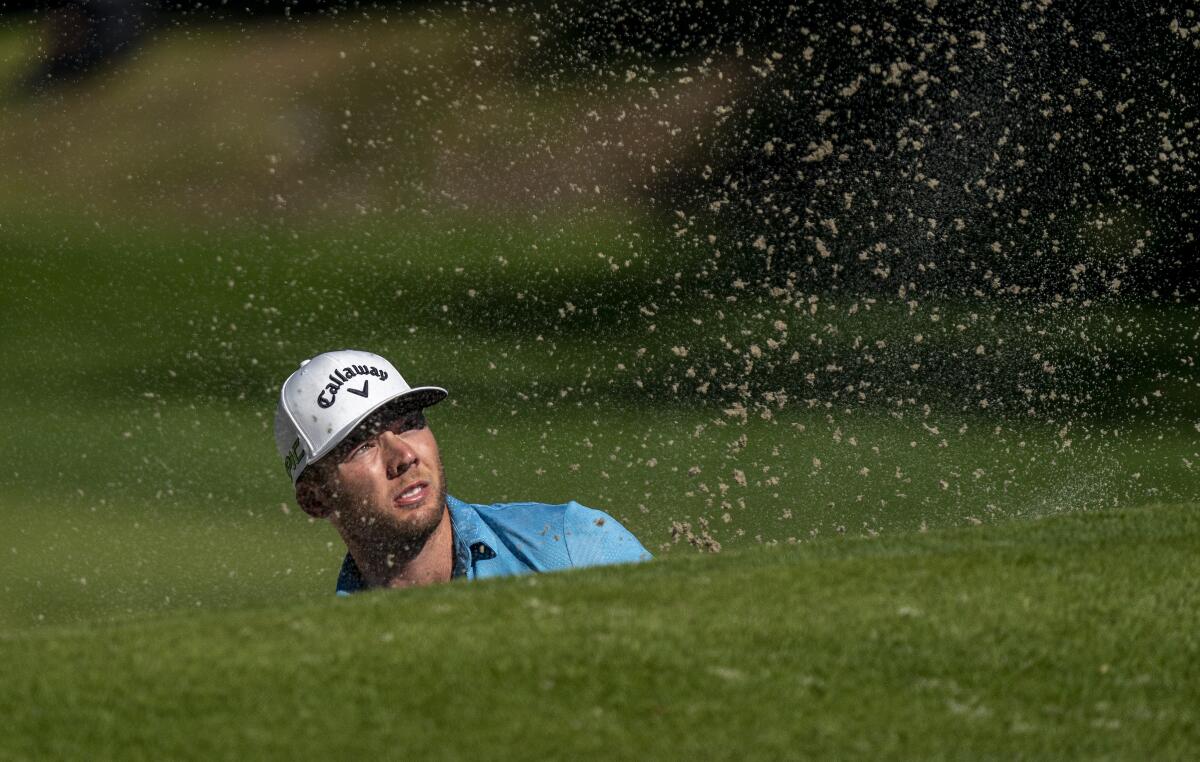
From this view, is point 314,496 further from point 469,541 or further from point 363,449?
point 469,541

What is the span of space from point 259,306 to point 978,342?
3.66 m

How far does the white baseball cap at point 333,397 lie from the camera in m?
4.27

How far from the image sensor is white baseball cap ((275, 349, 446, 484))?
4266mm

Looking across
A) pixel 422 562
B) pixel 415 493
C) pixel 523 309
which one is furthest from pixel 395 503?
pixel 523 309

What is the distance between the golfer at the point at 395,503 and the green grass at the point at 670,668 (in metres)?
0.96

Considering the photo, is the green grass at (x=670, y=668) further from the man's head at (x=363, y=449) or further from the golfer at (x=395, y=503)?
the man's head at (x=363, y=449)

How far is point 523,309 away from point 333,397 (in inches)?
169

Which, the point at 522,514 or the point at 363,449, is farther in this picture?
the point at 363,449

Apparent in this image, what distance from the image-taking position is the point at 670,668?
2.38 metres

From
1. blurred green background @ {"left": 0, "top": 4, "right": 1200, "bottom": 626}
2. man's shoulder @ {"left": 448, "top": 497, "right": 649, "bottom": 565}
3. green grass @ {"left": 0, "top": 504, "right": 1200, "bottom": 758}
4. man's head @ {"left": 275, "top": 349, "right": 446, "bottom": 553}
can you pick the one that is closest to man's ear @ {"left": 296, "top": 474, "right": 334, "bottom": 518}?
man's head @ {"left": 275, "top": 349, "right": 446, "bottom": 553}

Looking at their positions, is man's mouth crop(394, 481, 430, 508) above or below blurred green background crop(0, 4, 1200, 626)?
below

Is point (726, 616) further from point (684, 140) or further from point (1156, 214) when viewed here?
point (684, 140)

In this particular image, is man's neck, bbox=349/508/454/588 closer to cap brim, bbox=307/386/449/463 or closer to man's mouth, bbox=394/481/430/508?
man's mouth, bbox=394/481/430/508

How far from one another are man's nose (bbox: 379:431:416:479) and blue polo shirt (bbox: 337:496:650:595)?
0.18 m
